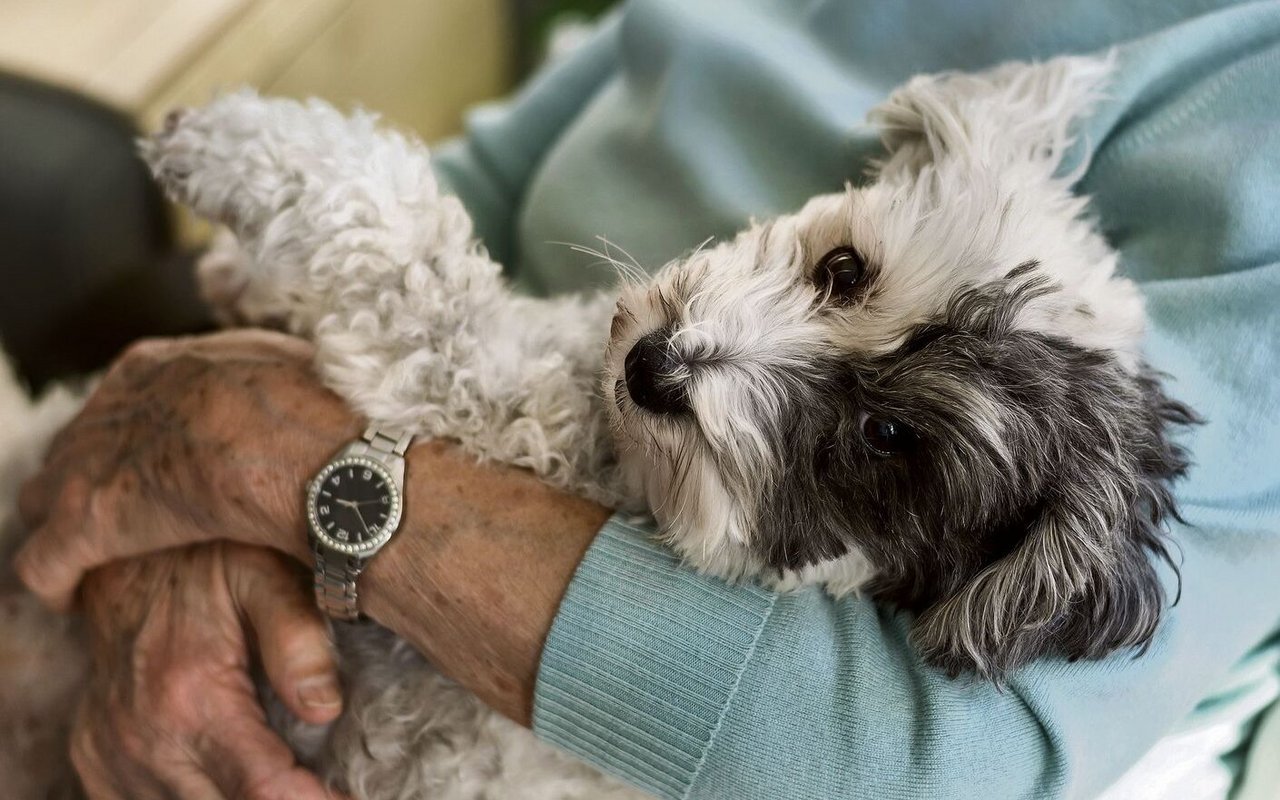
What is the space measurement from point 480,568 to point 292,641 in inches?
14.5

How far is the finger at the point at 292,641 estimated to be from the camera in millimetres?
1506

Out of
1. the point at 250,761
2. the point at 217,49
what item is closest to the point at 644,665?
the point at 250,761

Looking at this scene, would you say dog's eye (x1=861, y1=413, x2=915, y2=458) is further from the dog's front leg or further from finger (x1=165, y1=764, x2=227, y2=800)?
finger (x1=165, y1=764, x2=227, y2=800)

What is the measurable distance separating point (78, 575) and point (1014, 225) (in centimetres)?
170

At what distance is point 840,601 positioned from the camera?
54.8 inches

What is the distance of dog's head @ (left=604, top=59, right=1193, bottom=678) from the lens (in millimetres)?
1245

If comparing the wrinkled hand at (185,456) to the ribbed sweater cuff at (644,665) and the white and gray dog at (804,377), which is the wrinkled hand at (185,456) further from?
the ribbed sweater cuff at (644,665)

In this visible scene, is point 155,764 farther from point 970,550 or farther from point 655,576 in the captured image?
point 970,550

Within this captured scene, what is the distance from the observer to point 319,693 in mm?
1514

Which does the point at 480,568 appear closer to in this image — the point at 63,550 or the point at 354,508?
the point at 354,508

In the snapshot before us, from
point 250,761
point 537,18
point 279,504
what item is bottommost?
point 250,761

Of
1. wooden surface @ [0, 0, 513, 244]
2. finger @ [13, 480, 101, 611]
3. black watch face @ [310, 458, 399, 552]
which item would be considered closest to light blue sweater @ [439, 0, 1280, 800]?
black watch face @ [310, 458, 399, 552]

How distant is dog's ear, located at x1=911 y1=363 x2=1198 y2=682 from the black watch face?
79 centimetres

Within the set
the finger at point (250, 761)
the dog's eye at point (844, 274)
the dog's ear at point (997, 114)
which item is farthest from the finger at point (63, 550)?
the dog's ear at point (997, 114)
